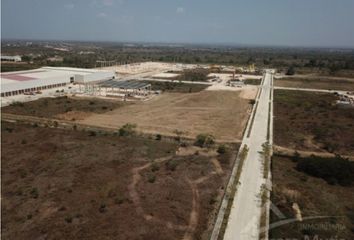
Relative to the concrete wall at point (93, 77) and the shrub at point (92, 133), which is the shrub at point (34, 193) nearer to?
the shrub at point (92, 133)

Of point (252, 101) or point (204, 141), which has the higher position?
point (252, 101)

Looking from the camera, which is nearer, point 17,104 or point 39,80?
point 17,104

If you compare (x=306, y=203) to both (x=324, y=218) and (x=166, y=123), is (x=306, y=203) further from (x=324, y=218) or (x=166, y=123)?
(x=166, y=123)

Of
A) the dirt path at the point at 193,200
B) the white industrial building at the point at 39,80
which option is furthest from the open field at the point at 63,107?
the dirt path at the point at 193,200

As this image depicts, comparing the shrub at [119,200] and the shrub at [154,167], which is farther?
the shrub at [154,167]

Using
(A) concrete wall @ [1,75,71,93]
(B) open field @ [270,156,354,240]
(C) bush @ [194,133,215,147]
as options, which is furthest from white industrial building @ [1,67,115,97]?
(B) open field @ [270,156,354,240]

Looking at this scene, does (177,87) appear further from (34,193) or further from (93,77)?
(34,193)

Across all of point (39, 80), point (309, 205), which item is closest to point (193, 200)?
point (309, 205)
